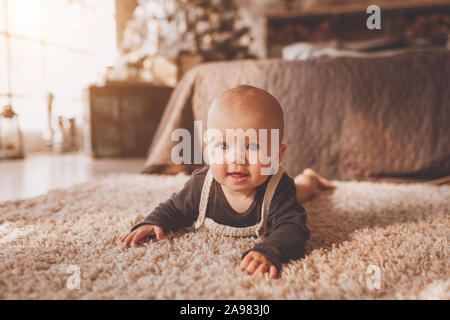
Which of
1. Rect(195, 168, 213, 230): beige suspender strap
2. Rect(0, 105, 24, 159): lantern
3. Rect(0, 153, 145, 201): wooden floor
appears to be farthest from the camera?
Rect(0, 105, 24, 159): lantern

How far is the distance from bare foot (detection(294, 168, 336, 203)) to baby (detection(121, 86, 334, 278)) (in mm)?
335

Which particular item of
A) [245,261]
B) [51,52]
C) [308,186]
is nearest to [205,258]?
[245,261]

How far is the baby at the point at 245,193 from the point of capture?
57 centimetres

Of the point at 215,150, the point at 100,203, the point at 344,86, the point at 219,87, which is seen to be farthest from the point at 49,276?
the point at 344,86

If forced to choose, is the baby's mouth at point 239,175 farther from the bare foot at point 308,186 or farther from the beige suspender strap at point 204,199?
the bare foot at point 308,186

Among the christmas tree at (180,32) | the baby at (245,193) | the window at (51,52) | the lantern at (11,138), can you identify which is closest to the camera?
the baby at (245,193)

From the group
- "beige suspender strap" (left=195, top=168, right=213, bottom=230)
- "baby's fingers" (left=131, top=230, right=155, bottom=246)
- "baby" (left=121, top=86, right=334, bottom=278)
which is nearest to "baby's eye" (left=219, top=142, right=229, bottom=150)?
"baby" (left=121, top=86, right=334, bottom=278)

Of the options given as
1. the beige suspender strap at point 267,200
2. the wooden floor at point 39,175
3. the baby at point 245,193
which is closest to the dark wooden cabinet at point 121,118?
the wooden floor at point 39,175

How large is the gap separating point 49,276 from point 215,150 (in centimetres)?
31

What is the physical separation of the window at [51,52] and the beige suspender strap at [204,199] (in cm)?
230

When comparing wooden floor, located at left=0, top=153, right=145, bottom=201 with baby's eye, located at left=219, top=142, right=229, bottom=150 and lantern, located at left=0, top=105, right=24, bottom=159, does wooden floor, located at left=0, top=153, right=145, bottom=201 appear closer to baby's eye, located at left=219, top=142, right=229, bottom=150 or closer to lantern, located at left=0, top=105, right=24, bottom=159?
lantern, located at left=0, top=105, right=24, bottom=159

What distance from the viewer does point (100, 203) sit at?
96cm

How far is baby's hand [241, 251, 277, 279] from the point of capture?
51 centimetres
